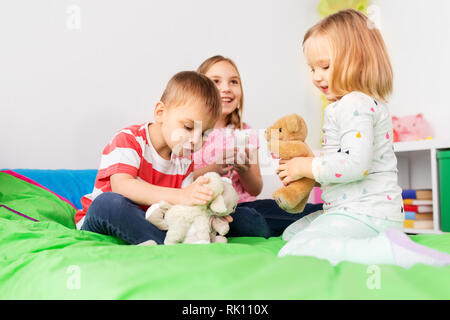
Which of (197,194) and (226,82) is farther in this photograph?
(226,82)

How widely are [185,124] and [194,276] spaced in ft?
2.47

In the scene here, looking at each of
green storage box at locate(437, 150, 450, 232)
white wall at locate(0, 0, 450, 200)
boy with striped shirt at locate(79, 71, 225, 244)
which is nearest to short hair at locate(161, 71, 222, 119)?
boy with striped shirt at locate(79, 71, 225, 244)

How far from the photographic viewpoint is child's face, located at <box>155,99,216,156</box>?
48.6 inches

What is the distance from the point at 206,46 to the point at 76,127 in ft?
2.96

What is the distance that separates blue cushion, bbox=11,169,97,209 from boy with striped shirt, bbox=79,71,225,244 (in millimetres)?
318

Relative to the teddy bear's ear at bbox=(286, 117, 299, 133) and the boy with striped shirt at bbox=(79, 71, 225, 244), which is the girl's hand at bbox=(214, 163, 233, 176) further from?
the teddy bear's ear at bbox=(286, 117, 299, 133)

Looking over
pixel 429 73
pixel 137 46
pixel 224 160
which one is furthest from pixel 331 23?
pixel 429 73

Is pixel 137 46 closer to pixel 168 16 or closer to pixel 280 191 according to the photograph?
pixel 168 16

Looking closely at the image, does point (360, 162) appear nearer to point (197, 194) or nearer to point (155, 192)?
point (197, 194)

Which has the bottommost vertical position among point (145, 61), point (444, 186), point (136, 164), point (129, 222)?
point (444, 186)

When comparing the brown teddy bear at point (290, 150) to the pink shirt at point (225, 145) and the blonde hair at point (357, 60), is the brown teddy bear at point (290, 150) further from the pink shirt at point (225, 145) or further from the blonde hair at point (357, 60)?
the pink shirt at point (225, 145)

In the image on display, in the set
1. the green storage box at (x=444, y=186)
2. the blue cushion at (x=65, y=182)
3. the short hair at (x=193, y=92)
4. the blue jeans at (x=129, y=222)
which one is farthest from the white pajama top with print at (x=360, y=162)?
the green storage box at (x=444, y=186)

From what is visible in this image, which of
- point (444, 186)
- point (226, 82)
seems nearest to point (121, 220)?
point (226, 82)

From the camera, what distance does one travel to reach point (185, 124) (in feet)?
4.06
